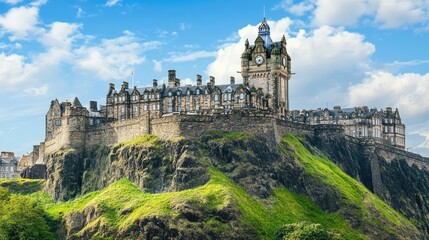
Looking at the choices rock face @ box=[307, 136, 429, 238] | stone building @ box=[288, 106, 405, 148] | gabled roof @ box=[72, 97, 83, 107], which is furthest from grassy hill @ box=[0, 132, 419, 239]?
stone building @ box=[288, 106, 405, 148]

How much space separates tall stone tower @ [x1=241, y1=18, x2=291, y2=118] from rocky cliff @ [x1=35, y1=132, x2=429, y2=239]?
14.5m

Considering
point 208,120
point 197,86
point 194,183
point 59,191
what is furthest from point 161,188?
point 197,86

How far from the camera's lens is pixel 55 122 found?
166 meters

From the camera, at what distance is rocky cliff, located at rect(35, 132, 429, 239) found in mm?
111812

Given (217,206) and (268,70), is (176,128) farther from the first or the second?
(268,70)

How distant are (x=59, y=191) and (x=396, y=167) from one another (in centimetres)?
7116

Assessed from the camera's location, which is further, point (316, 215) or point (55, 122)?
point (55, 122)

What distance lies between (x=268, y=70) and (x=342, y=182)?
3200cm

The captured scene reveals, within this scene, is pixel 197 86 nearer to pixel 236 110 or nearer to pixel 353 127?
pixel 236 110

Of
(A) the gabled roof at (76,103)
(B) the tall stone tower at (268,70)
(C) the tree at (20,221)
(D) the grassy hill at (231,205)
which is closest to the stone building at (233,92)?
(B) the tall stone tower at (268,70)

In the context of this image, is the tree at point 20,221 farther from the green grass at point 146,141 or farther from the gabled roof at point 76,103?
the gabled roof at point 76,103

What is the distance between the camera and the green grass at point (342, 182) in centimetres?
12744

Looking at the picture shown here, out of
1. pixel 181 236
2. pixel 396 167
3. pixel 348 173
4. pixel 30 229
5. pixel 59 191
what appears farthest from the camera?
pixel 396 167

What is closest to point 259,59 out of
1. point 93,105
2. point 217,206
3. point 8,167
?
point 93,105
